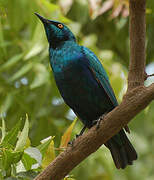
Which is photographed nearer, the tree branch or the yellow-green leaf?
the tree branch

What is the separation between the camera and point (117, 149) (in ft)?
12.3

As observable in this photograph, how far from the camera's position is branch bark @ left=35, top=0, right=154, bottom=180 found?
261cm

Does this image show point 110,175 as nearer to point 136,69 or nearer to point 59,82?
point 59,82

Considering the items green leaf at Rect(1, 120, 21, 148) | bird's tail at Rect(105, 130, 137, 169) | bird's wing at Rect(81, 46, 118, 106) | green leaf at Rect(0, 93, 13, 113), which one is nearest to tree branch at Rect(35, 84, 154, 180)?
green leaf at Rect(1, 120, 21, 148)

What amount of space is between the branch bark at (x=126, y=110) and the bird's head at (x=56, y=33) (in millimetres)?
1628

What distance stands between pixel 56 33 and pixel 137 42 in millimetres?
1708

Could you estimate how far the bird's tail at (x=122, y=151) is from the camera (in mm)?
3629

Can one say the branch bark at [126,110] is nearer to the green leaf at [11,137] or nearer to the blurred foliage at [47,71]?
the green leaf at [11,137]

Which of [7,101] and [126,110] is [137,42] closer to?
[126,110]

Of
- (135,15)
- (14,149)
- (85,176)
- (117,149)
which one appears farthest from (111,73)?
(14,149)

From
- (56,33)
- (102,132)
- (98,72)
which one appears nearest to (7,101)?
(56,33)

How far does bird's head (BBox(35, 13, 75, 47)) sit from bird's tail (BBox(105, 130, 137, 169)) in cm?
118

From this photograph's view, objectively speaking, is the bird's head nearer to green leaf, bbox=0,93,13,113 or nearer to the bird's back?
the bird's back

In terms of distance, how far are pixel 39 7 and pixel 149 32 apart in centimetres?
141
